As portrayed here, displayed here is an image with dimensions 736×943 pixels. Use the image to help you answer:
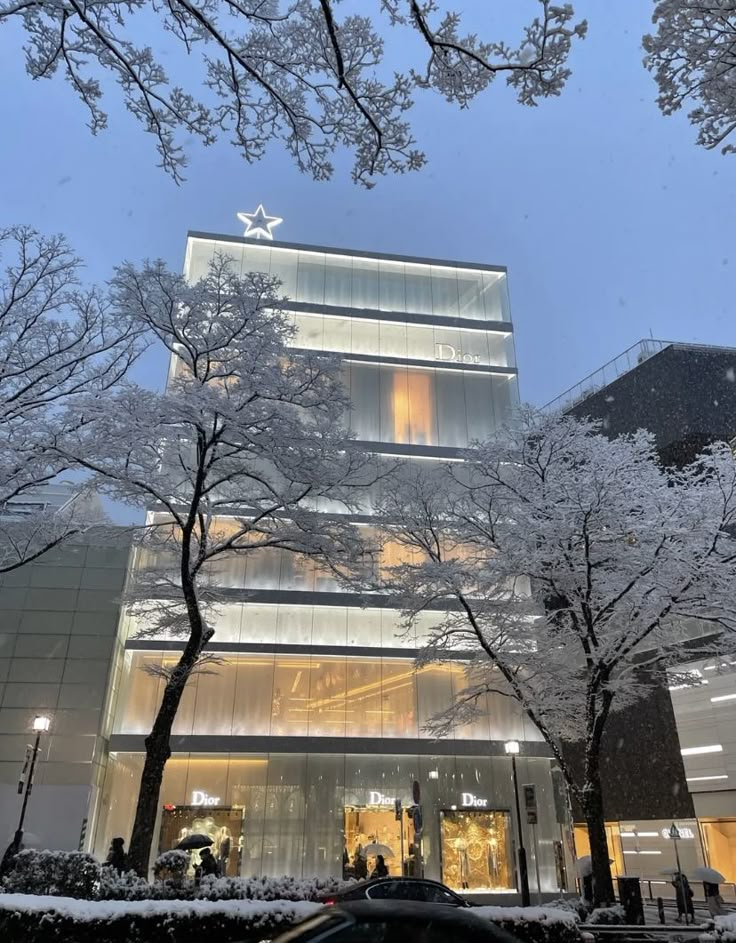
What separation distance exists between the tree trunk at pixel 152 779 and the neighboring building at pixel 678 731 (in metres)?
23.7

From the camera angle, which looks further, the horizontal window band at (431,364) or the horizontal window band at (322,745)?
the horizontal window band at (431,364)

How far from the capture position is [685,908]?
18.9 meters

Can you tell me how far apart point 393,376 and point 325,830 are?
2021cm

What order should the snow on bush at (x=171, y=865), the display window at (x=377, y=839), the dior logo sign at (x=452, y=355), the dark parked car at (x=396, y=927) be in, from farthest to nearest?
the dior logo sign at (x=452, y=355)
the display window at (x=377, y=839)
the snow on bush at (x=171, y=865)
the dark parked car at (x=396, y=927)

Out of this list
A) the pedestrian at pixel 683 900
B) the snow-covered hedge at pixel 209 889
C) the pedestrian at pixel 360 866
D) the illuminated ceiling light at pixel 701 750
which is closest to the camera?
the snow-covered hedge at pixel 209 889

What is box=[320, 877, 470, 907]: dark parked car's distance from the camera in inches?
412

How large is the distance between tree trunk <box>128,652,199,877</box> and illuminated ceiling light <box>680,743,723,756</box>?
2540 centimetres

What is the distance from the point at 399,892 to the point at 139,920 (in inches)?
159

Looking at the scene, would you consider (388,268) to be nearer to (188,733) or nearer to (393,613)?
(393,613)

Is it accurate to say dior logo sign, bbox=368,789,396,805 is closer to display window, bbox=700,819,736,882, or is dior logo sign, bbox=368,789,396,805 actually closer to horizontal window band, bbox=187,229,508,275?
display window, bbox=700,819,736,882

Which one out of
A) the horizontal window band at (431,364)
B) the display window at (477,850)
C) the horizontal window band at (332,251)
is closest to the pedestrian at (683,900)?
the display window at (477,850)

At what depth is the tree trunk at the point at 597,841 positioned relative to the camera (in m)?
14.3

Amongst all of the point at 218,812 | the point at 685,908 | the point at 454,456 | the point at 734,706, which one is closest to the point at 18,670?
the point at 218,812

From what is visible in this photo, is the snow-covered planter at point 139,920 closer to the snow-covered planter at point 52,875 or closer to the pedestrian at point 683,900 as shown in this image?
the snow-covered planter at point 52,875
